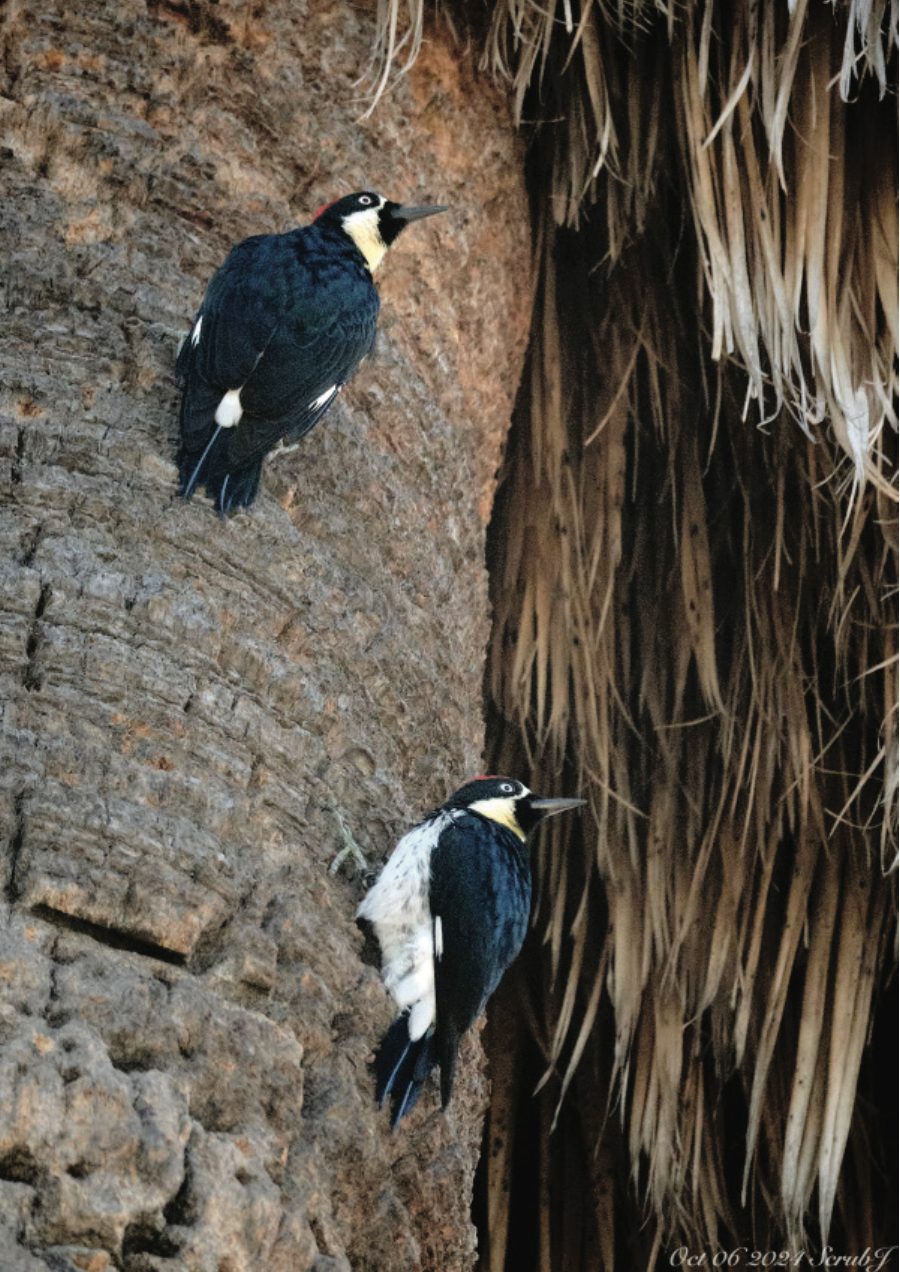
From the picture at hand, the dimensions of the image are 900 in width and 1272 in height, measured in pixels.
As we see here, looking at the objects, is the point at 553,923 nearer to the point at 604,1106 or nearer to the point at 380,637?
the point at 604,1106

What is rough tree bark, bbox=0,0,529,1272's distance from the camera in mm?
1675

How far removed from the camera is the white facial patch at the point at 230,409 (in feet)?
7.27

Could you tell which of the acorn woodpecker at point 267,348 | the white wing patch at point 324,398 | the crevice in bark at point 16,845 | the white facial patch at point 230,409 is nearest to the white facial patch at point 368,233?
the acorn woodpecker at point 267,348

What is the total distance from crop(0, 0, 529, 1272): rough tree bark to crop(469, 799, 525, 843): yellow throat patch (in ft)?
0.30

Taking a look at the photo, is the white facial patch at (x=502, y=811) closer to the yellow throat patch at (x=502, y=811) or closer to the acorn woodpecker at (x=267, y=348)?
the yellow throat patch at (x=502, y=811)

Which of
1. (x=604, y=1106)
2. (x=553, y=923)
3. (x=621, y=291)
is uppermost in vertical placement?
(x=621, y=291)

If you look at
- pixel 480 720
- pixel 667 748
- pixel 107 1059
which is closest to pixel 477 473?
pixel 480 720

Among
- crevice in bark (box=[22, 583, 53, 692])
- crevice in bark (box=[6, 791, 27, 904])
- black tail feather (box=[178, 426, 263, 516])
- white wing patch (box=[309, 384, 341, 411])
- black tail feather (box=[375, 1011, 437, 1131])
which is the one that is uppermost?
white wing patch (box=[309, 384, 341, 411])

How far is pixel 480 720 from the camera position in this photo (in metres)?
2.74

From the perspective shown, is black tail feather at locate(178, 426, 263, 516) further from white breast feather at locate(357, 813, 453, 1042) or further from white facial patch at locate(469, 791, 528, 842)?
white facial patch at locate(469, 791, 528, 842)

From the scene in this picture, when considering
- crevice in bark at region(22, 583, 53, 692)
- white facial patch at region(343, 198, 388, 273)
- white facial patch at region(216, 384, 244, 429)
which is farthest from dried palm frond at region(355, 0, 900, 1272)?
crevice in bark at region(22, 583, 53, 692)

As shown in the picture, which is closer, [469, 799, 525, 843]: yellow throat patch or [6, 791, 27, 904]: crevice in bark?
[6, 791, 27, 904]: crevice in bark

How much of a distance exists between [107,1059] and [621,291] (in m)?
2.24

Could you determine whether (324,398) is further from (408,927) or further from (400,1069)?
(400,1069)
